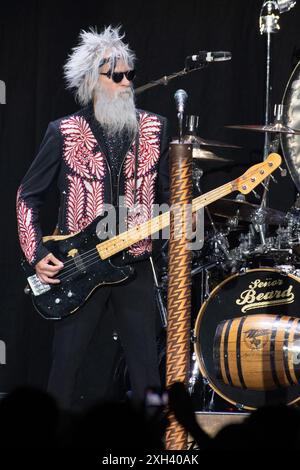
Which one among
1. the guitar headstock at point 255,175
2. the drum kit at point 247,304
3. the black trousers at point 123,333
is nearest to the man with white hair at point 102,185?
the black trousers at point 123,333

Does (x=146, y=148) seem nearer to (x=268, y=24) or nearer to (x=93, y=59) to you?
(x=93, y=59)

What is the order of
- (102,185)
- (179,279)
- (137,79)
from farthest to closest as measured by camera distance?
(137,79), (102,185), (179,279)

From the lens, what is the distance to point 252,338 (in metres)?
5.04

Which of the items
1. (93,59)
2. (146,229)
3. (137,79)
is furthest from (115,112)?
(137,79)

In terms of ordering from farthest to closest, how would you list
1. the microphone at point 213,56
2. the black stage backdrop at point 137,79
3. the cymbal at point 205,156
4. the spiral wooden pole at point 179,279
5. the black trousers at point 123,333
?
1. the black stage backdrop at point 137,79
2. the cymbal at point 205,156
3. the microphone at point 213,56
4. the black trousers at point 123,333
5. the spiral wooden pole at point 179,279

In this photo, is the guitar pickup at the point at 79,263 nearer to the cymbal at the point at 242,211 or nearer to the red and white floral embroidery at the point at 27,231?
the red and white floral embroidery at the point at 27,231

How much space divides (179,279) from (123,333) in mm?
1771

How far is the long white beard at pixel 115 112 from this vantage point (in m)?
4.48

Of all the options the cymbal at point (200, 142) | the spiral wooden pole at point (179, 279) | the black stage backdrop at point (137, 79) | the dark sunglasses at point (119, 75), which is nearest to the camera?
the spiral wooden pole at point (179, 279)

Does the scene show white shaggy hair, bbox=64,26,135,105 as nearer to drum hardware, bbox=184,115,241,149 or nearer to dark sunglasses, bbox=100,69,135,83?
dark sunglasses, bbox=100,69,135,83

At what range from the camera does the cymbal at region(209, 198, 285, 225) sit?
520 centimetres
